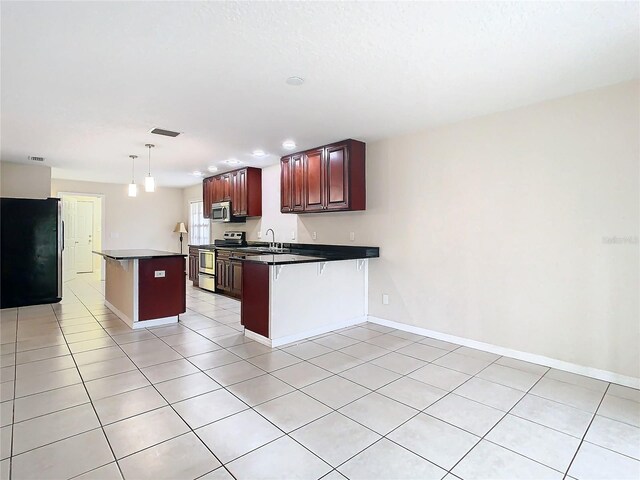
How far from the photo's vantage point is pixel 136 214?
29.3 ft

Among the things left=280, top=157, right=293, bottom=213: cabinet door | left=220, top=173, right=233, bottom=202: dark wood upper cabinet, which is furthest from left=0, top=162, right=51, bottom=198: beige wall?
left=280, top=157, right=293, bottom=213: cabinet door

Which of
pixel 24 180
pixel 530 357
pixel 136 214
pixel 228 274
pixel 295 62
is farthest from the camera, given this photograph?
pixel 136 214

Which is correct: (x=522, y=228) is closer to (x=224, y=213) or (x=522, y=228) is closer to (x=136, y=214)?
(x=224, y=213)

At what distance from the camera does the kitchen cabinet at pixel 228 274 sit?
6.03 meters

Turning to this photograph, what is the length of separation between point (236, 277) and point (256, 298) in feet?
7.63

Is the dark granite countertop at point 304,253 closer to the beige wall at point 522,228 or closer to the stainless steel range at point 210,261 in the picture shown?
the stainless steel range at point 210,261

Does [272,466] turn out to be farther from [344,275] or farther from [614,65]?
[614,65]

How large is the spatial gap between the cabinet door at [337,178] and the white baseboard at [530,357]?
168cm

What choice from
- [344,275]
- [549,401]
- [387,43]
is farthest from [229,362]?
[387,43]

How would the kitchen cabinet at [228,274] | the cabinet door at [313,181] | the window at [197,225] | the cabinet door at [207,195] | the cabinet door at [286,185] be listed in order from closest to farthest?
the cabinet door at [313,181]
the cabinet door at [286,185]
the kitchen cabinet at [228,274]
the cabinet door at [207,195]
the window at [197,225]

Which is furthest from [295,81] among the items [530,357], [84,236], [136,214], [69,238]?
[84,236]

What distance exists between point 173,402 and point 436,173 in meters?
3.36

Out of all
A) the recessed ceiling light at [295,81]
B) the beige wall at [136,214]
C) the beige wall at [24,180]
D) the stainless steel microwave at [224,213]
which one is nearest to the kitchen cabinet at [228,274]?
the stainless steel microwave at [224,213]

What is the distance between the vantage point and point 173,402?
241 centimetres
